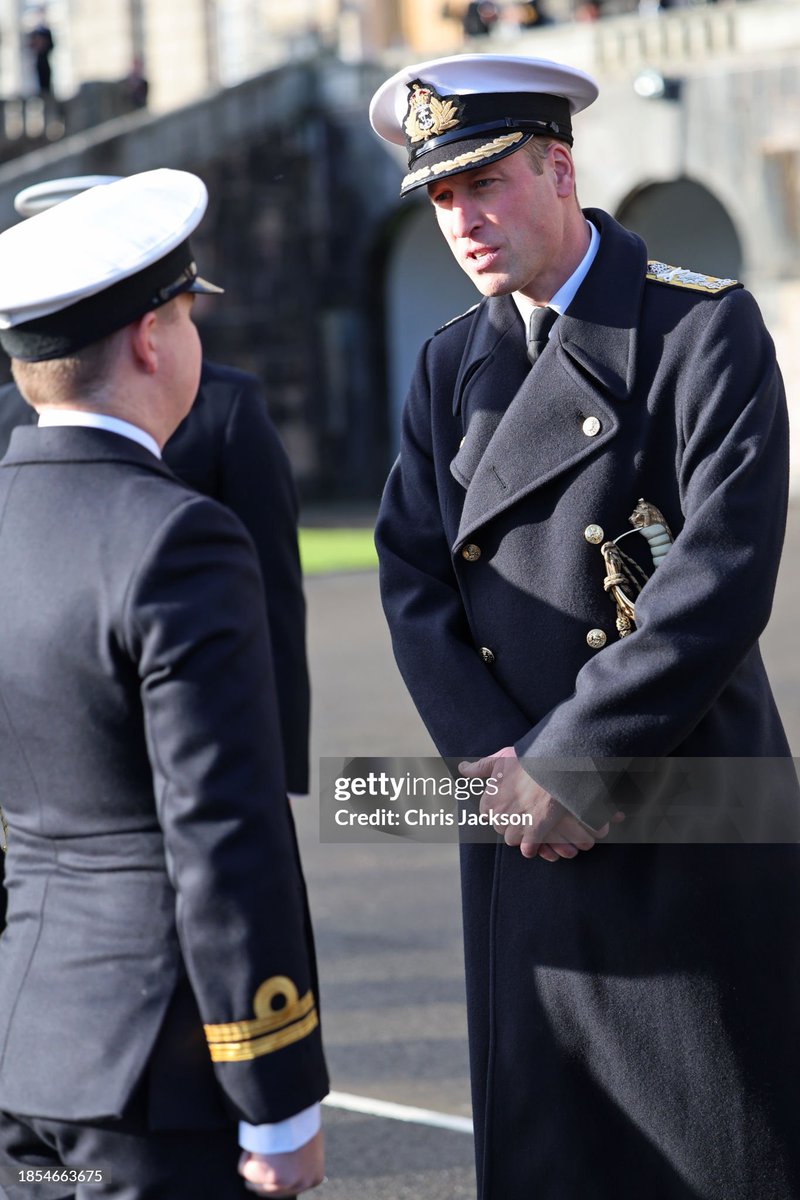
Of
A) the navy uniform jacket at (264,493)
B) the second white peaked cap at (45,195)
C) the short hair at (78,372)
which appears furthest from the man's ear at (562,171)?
the second white peaked cap at (45,195)

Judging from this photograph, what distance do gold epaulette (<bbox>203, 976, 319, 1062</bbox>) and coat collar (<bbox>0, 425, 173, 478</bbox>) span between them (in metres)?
0.73

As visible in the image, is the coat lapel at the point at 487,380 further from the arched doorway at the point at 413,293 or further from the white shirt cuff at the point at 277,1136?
the arched doorway at the point at 413,293

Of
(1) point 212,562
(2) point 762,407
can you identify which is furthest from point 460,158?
(1) point 212,562

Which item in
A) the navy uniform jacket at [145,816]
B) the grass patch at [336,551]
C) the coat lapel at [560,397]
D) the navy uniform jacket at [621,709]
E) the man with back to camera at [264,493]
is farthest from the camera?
the grass patch at [336,551]

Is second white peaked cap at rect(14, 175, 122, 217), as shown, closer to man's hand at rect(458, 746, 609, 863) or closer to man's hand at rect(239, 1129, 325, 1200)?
man's hand at rect(458, 746, 609, 863)

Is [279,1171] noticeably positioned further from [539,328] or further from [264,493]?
[264,493]

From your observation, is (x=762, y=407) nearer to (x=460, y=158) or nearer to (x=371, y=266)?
(x=460, y=158)

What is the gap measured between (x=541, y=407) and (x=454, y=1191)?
185 centimetres

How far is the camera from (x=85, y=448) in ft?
8.39

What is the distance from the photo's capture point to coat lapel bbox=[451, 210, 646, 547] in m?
3.11

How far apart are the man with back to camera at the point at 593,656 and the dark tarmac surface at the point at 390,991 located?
114cm

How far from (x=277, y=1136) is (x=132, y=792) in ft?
1.59

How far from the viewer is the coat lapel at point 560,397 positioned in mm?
3107

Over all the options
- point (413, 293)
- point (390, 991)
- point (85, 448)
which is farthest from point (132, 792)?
point (413, 293)
